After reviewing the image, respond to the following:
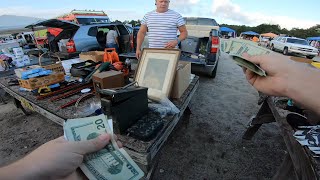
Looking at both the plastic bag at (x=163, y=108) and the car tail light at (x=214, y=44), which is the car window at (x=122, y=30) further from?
the plastic bag at (x=163, y=108)

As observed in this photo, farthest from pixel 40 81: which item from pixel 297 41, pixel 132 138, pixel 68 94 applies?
pixel 297 41

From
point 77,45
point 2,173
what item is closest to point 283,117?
point 2,173

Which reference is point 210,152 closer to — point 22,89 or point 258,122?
point 258,122

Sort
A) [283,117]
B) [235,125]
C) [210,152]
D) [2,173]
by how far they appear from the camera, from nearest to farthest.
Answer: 1. [2,173]
2. [283,117]
3. [210,152]
4. [235,125]

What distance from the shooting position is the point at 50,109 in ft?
7.23

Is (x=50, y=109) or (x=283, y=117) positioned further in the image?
(x=50, y=109)

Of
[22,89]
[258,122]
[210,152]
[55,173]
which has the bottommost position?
[210,152]

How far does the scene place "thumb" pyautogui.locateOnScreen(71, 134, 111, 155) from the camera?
2.99 ft

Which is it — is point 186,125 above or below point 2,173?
below

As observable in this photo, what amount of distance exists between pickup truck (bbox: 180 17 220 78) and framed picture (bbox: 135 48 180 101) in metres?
2.60

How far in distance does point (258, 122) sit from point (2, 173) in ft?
9.54

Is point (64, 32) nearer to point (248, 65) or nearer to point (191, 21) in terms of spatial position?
point (191, 21)

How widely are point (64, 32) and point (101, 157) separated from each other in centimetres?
609

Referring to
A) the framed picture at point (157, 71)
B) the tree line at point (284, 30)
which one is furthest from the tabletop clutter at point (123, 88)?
the tree line at point (284, 30)
